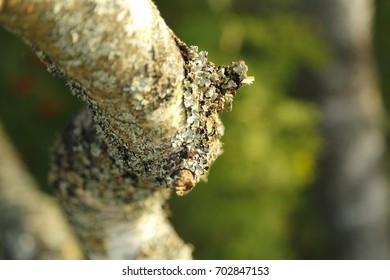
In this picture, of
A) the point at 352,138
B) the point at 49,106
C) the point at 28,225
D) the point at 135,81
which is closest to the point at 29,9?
the point at 135,81

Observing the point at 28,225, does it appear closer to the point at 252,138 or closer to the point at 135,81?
the point at 252,138

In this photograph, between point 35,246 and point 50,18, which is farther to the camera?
point 35,246

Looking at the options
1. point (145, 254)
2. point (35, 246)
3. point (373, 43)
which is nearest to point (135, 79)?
point (145, 254)

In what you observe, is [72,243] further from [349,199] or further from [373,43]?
[373,43]

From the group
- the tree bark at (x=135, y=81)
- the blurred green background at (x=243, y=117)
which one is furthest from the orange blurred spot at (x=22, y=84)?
the tree bark at (x=135, y=81)

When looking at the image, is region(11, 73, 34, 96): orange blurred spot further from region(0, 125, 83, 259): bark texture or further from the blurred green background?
region(0, 125, 83, 259): bark texture

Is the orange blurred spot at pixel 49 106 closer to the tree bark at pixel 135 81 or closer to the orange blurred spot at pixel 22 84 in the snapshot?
the orange blurred spot at pixel 22 84

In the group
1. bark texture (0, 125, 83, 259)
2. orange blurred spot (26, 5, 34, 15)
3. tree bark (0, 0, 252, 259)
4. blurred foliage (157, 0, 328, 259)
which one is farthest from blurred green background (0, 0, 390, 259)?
orange blurred spot (26, 5, 34, 15)
